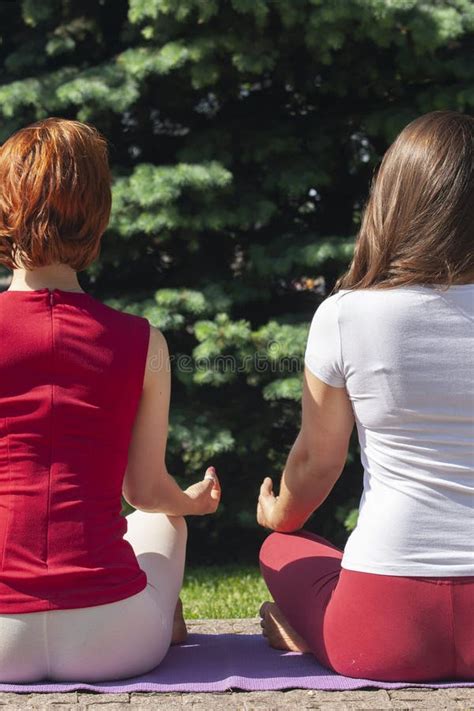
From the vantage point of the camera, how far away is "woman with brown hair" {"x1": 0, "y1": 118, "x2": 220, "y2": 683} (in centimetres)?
222

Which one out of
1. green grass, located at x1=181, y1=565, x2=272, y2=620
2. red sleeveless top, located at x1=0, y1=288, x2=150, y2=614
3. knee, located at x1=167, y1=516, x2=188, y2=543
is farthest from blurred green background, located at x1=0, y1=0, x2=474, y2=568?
red sleeveless top, located at x1=0, y1=288, x2=150, y2=614

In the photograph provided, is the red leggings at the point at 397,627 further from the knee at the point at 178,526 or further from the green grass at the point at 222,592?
the green grass at the point at 222,592

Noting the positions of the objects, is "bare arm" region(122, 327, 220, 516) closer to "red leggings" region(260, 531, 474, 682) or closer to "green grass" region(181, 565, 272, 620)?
"red leggings" region(260, 531, 474, 682)

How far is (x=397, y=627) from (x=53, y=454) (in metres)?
0.88

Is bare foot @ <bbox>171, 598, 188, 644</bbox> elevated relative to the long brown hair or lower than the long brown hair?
lower

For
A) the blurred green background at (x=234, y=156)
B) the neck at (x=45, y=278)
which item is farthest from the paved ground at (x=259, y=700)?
the blurred green background at (x=234, y=156)

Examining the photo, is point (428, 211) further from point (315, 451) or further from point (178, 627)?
point (178, 627)

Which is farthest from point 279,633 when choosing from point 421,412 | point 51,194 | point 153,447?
point 51,194

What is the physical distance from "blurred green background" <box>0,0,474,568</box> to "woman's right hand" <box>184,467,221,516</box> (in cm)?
201

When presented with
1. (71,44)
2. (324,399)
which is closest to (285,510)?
(324,399)

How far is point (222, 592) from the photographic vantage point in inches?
187

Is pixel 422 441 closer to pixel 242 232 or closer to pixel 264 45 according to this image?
pixel 264 45

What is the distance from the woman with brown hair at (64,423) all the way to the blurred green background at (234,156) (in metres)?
2.39

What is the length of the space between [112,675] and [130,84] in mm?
3253
